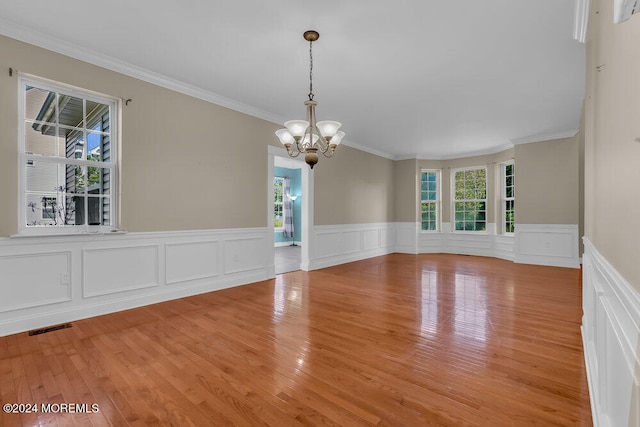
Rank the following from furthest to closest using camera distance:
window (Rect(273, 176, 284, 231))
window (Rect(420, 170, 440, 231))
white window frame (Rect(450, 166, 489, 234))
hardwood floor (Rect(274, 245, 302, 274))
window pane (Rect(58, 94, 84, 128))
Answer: window (Rect(273, 176, 284, 231)) < window (Rect(420, 170, 440, 231)) < white window frame (Rect(450, 166, 489, 234)) < hardwood floor (Rect(274, 245, 302, 274)) < window pane (Rect(58, 94, 84, 128))

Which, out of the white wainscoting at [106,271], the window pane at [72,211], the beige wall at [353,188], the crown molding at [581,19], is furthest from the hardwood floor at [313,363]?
the beige wall at [353,188]

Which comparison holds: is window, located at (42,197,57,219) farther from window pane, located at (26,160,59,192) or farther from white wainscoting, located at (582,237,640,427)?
white wainscoting, located at (582,237,640,427)

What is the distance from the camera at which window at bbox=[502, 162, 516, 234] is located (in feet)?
25.1

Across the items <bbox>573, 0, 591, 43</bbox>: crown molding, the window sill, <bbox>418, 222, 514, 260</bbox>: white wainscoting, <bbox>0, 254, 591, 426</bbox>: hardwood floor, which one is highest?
<bbox>573, 0, 591, 43</bbox>: crown molding

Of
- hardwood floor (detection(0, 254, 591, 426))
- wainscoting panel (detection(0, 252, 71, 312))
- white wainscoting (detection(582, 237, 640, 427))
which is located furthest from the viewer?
wainscoting panel (detection(0, 252, 71, 312))

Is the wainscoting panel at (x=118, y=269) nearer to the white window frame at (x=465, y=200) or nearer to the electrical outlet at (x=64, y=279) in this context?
the electrical outlet at (x=64, y=279)

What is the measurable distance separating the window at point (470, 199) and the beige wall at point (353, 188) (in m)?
1.80

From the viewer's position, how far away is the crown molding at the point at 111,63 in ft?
9.59

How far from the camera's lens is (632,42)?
0.94 meters

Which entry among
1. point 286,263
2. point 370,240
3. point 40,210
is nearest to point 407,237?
point 370,240

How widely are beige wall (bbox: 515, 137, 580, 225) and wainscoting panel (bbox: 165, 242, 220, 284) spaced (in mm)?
6553

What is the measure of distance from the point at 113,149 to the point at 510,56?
14.8 feet

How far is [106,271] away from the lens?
11.4ft

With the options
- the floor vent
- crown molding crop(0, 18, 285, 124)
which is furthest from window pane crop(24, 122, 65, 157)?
the floor vent
